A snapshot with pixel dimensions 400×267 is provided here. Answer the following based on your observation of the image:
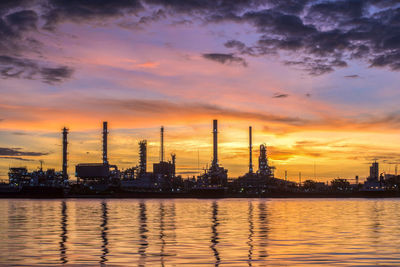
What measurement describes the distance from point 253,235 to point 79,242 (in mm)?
12837

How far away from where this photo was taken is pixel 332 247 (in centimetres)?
3117

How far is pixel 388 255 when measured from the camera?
27391 millimetres

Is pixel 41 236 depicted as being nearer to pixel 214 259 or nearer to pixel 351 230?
pixel 214 259

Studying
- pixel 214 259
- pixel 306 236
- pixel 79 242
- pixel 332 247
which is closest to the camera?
pixel 214 259

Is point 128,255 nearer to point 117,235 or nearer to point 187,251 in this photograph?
point 187,251

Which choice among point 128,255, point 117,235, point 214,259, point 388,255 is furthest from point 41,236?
point 388,255

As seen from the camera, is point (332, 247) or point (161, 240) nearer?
point (332, 247)

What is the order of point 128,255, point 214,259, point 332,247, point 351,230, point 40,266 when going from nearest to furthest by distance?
1. point 40,266
2. point 214,259
3. point 128,255
4. point 332,247
5. point 351,230

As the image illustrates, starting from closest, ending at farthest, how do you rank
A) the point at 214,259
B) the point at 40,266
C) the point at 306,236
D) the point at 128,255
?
the point at 40,266, the point at 214,259, the point at 128,255, the point at 306,236

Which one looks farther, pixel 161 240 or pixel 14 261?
pixel 161 240

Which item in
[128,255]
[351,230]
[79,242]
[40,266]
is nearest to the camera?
[40,266]

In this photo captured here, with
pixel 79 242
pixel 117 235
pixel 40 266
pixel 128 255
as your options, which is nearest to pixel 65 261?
pixel 40 266

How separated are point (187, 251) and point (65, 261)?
7.12m

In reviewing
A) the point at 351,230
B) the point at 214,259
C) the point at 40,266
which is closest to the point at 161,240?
the point at 214,259
